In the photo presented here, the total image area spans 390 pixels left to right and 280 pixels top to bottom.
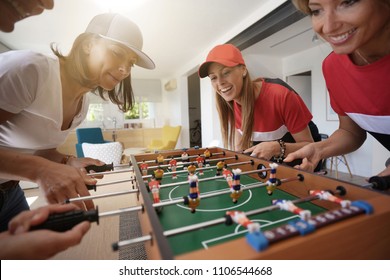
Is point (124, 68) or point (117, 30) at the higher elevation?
point (117, 30)

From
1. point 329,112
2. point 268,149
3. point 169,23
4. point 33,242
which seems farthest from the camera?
point 329,112

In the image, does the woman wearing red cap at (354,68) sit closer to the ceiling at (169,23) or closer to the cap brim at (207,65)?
the cap brim at (207,65)

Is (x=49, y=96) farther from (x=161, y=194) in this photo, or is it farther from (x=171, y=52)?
(x=171, y=52)

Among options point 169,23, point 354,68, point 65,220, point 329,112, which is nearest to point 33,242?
point 65,220

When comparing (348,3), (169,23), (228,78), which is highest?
(169,23)

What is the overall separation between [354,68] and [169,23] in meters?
2.73

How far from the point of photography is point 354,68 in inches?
41.9

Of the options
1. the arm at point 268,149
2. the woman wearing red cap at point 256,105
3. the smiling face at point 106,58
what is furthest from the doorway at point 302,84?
the smiling face at point 106,58

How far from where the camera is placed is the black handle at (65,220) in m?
0.53

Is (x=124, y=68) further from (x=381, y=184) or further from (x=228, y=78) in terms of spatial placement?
(x=381, y=184)

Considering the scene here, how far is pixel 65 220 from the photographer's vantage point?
549mm

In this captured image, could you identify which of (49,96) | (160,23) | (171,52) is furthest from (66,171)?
(171,52)

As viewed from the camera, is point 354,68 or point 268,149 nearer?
point 354,68

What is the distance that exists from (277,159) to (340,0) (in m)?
0.97
